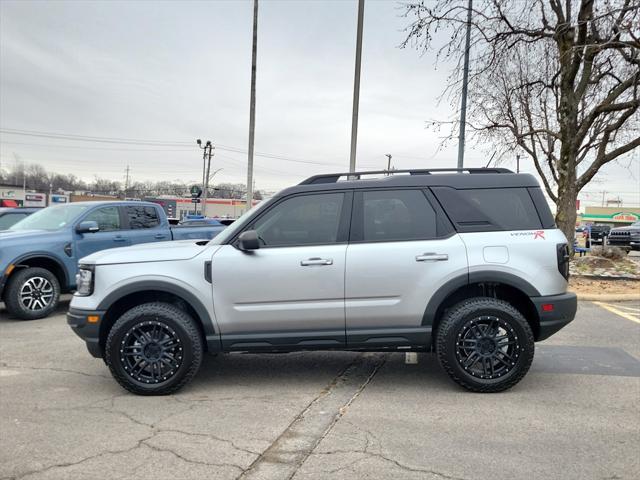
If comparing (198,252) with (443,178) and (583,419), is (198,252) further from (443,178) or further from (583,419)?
(583,419)

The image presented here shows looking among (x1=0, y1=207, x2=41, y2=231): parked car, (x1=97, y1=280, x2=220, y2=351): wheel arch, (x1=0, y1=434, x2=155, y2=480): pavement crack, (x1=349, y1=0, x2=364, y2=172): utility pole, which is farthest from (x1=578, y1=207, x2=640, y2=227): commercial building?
(x1=0, y1=434, x2=155, y2=480): pavement crack

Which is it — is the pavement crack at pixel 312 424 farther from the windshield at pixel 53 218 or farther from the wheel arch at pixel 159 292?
the windshield at pixel 53 218

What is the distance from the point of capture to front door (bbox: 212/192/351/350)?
428cm

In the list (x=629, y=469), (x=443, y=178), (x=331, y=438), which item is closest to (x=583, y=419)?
(x=629, y=469)

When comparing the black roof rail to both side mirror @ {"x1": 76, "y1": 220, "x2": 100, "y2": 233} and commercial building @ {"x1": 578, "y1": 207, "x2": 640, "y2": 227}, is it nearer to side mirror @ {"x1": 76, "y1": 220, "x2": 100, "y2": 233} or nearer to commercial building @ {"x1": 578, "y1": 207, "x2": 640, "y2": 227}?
side mirror @ {"x1": 76, "y1": 220, "x2": 100, "y2": 233}

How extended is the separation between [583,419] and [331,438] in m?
1.98

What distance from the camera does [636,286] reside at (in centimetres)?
1084

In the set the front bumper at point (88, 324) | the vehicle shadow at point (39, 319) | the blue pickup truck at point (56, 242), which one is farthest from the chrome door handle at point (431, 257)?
the vehicle shadow at point (39, 319)

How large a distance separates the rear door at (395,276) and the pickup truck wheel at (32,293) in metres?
5.69

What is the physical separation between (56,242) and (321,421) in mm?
6056

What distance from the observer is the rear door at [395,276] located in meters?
4.29

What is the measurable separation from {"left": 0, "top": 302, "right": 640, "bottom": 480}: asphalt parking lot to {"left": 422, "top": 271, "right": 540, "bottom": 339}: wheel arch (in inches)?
26.7

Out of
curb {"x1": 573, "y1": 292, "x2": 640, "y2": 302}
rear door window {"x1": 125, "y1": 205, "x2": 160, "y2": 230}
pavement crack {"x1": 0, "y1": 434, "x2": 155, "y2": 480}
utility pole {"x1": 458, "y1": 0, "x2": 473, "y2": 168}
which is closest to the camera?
pavement crack {"x1": 0, "y1": 434, "x2": 155, "y2": 480}

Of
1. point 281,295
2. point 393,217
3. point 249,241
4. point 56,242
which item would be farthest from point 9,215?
point 393,217
